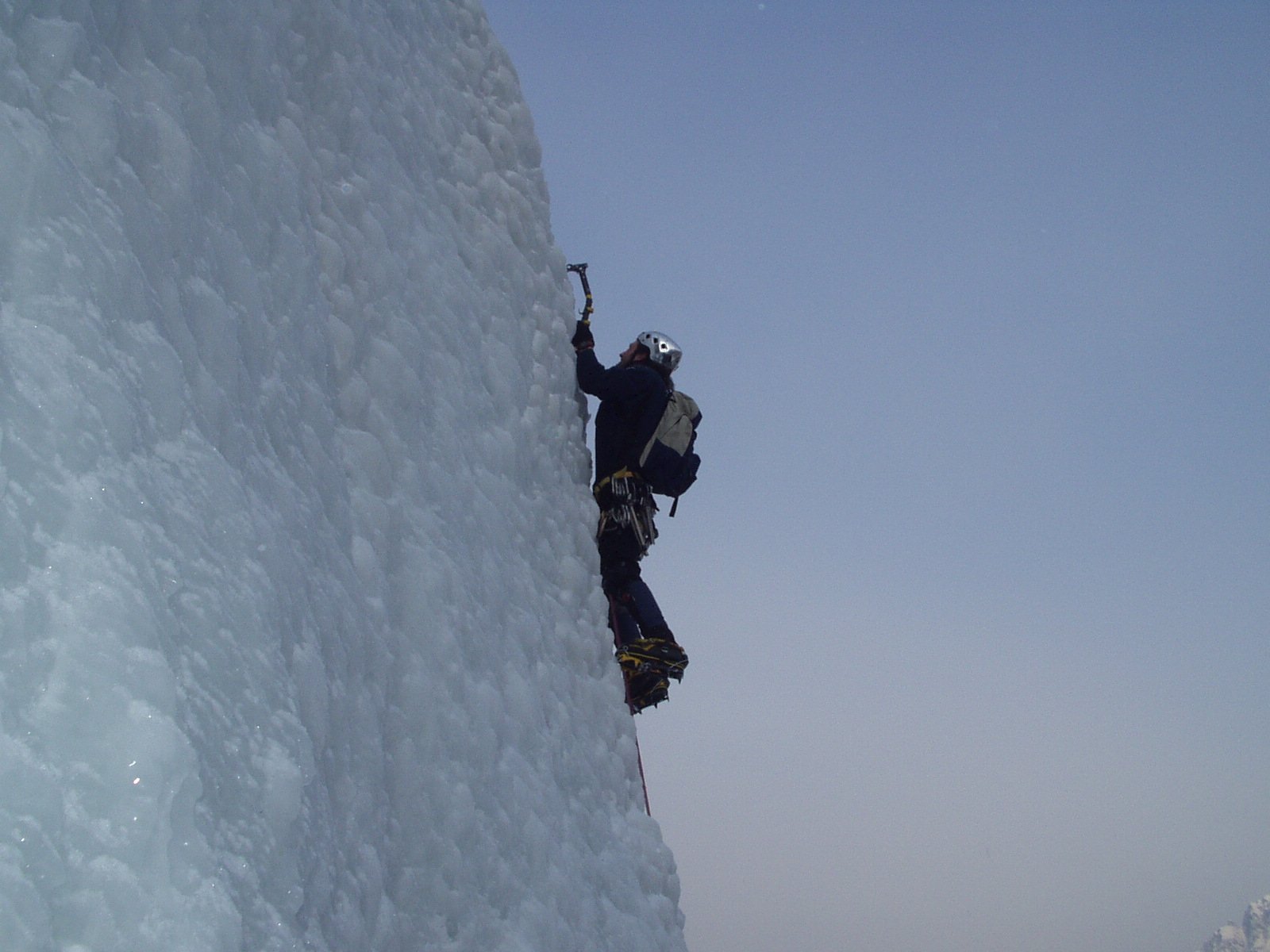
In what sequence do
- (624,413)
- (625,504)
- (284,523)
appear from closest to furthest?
(284,523) → (625,504) → (624,413)

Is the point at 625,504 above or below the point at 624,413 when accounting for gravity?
below

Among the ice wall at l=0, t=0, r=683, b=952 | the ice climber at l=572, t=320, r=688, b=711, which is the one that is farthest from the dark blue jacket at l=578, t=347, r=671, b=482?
the ice wall at l=0, t=0, r=683, b=952

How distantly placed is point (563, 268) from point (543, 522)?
138 centimetres

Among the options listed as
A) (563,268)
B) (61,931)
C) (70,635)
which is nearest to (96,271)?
(70,635)

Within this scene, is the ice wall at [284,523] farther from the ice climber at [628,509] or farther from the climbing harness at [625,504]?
the climbing harness at [625,504]

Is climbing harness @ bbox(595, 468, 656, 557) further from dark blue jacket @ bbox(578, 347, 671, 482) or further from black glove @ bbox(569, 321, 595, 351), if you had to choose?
black glove @ bbox(569, 321, 595, 351)

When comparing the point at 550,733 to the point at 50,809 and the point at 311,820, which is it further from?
the point at 50,809

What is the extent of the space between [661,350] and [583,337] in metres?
0.47

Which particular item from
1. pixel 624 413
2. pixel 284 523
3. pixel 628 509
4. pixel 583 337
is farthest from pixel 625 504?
pixel 284 523

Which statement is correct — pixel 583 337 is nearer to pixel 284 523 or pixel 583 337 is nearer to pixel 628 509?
pixel 628 509

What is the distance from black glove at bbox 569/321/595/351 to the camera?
4.77m

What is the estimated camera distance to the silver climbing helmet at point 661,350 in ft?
16.6

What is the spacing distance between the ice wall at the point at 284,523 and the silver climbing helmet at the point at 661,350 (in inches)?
36.7

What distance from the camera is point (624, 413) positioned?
4844 mm
